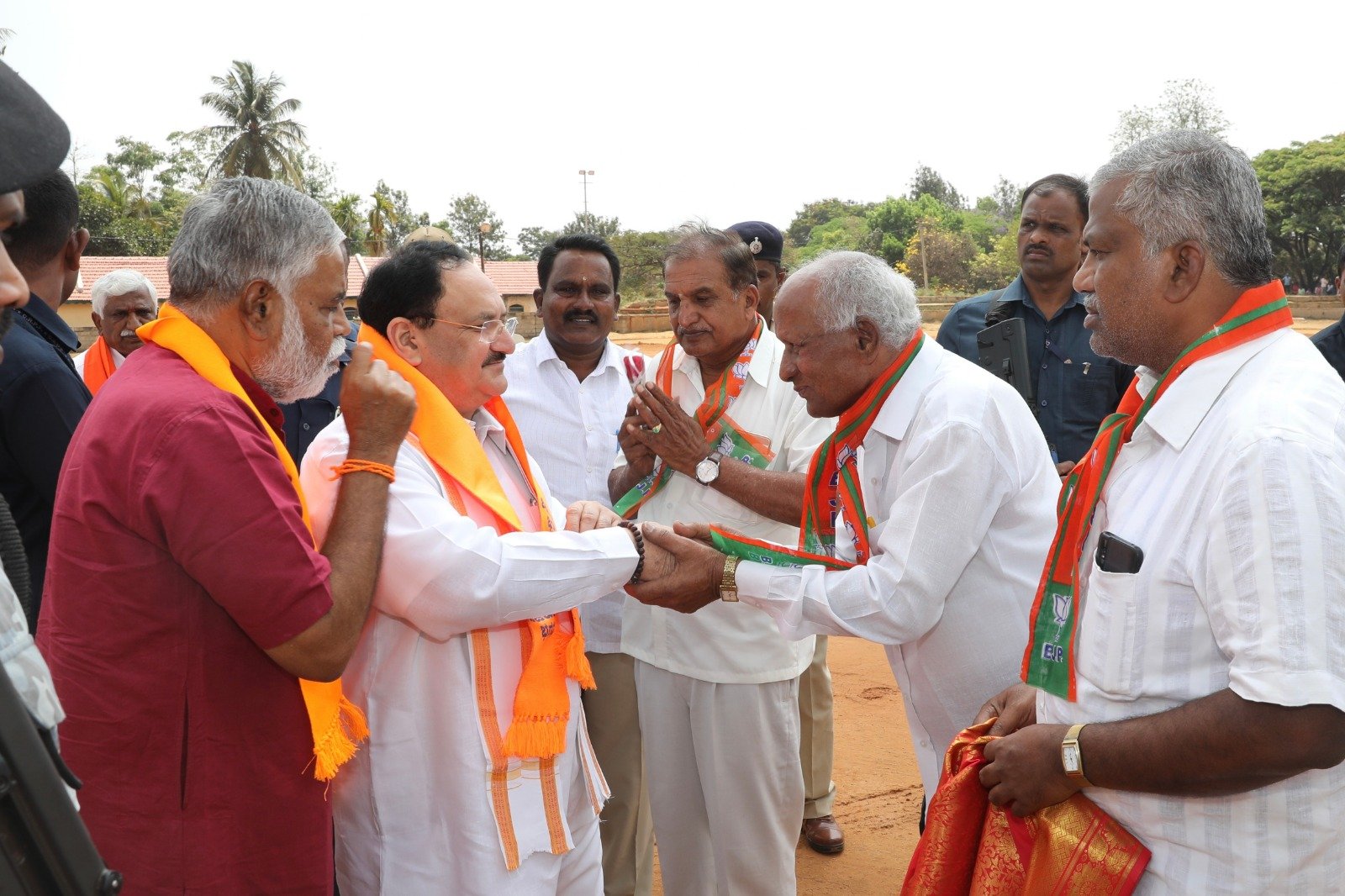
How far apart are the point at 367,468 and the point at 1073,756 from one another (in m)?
1.64

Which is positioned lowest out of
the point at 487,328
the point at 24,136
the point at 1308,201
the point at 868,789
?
the point at 868,789

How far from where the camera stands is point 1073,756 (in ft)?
6.64

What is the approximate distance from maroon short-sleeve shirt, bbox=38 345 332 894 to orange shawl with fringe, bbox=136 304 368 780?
0.05m

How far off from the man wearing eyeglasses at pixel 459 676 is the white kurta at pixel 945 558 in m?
0.64

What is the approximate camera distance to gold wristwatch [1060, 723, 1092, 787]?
2016 mm

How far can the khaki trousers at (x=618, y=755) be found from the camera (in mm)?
4172

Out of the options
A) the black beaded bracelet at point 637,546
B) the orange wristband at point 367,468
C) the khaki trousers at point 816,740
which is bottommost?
the khaki trousers at point 816,740

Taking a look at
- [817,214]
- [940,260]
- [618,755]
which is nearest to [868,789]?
[618,755]

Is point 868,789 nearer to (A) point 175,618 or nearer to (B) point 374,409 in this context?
(B) point 374,409

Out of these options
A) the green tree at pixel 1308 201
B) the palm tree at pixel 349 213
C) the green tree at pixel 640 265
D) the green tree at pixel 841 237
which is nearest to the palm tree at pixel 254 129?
the palm tree at pixel 349 213

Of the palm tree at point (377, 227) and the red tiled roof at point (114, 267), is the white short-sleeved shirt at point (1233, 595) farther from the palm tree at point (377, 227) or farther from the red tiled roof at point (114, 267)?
the palm tree at point (377, 227)

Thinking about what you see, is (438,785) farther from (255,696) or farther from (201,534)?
(201,534)

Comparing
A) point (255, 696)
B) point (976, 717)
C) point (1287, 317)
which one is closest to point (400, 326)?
point (255, 696)

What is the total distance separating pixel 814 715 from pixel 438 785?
9.70 ft
